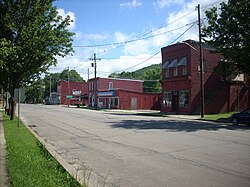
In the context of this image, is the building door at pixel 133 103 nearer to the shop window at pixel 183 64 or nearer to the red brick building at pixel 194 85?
the red brick building at pixel 194 85

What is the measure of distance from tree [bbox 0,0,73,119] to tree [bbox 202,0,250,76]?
40.3ft

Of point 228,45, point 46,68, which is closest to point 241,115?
point 228,45

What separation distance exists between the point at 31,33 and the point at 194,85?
23.2 meters

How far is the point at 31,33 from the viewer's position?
20.6 meters

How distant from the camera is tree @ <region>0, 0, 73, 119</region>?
2064 cm

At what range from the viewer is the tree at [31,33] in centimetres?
2064

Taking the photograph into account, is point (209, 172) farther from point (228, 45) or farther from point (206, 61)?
point (206, 61)


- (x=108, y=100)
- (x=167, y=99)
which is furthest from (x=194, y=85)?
(x=108, y=100)

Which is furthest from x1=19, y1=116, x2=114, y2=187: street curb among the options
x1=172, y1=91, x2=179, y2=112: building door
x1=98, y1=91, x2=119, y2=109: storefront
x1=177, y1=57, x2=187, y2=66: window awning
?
x1=98, y1=91, x2=119, y2=109: storefront

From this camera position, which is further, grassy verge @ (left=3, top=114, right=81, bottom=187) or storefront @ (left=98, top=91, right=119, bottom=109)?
storefront @ (left=98, top=91, right=119, bottom=109)

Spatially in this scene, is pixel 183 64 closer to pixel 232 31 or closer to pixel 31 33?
pixel 232 31

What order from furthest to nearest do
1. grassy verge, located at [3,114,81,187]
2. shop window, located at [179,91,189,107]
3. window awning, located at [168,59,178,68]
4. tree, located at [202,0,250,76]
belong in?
window awning, located at [168,59,178,68]
shop window, located at [179,91,189,107]
tree, located at [202,0,250,76]
grassy verge, located at [3,114,81,187]

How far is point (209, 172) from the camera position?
7.57 m

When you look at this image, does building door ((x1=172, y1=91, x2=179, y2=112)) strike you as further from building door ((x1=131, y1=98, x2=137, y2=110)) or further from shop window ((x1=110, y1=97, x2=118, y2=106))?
shop window ((x1=110, y1=97, x2=118, y2=106))
